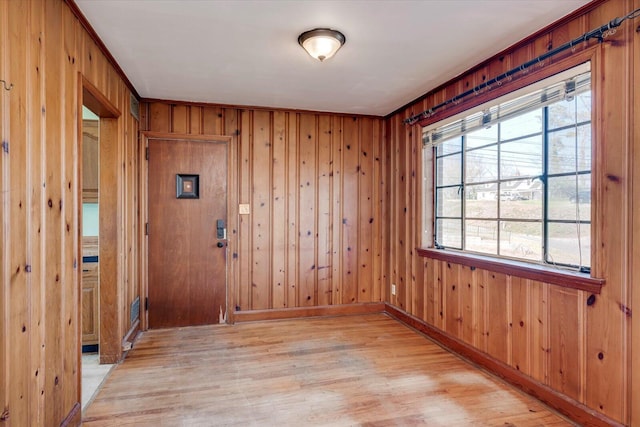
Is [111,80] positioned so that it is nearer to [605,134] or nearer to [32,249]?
[32,249]

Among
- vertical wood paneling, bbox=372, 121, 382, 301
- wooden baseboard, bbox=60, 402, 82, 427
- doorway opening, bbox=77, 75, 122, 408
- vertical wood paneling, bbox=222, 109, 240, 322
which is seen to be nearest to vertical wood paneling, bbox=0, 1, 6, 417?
wooden baseboard, bbox=60, 402, 82, 427

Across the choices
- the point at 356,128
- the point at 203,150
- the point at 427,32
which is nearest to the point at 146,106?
the point at 203,150

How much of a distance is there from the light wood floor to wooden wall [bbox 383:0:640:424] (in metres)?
0.29

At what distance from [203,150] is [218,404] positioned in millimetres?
2568

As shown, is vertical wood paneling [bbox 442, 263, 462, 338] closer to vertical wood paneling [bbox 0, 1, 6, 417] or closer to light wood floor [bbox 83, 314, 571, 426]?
light wood floor [bbox 83, 314, 571, 426]

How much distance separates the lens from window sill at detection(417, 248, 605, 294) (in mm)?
2041

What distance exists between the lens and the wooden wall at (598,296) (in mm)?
1863

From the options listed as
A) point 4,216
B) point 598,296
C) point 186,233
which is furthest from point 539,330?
point 186,233

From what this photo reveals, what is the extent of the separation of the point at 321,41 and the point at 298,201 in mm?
2146

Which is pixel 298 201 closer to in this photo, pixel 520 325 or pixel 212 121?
pixel 212 121

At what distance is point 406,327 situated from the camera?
12.6 feet

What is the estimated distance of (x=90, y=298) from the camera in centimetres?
307

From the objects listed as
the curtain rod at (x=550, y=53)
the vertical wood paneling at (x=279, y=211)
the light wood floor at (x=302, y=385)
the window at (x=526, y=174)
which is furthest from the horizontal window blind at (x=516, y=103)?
the light wood floor at (x=302, y=385)

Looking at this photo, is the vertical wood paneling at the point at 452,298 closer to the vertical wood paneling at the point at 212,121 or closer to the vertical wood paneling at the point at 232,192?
the vertical wood paneling at the point at 232,192
